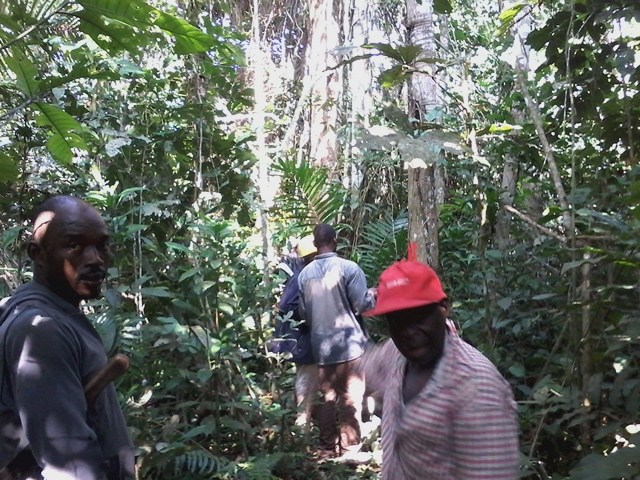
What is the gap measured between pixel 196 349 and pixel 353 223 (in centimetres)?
547

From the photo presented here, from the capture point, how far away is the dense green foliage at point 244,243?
3.72m

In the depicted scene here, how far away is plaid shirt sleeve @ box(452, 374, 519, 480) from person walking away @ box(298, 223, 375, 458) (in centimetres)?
374

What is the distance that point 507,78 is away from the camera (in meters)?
8.37

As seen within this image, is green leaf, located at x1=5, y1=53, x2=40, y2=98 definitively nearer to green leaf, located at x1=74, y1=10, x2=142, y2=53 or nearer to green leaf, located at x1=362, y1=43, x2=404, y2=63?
green leaf, located at x1=74, y1=10, x2=142, y2=53

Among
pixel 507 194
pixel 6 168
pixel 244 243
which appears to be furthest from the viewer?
pixel 507 194

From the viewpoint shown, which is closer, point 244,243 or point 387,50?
point 387,50

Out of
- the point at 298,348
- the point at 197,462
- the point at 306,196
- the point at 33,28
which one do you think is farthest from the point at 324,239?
the point at 33,28

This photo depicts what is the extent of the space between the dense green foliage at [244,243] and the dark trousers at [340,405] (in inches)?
9.7

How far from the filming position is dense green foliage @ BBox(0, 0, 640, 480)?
3723mm

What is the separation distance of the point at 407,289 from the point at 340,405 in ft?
13.1

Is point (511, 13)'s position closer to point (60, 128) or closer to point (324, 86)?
point (60, 128)

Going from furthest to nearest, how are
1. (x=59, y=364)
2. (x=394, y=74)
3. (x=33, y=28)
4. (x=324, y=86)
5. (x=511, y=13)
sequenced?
(x=324, y=86), (x=394, y=74), (x=511, y=13), (x=33, y=28), (x=59, y=364)

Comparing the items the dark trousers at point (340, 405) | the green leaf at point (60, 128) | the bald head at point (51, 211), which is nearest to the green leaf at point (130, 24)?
the green leaf at point (60, 128)

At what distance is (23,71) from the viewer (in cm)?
284
